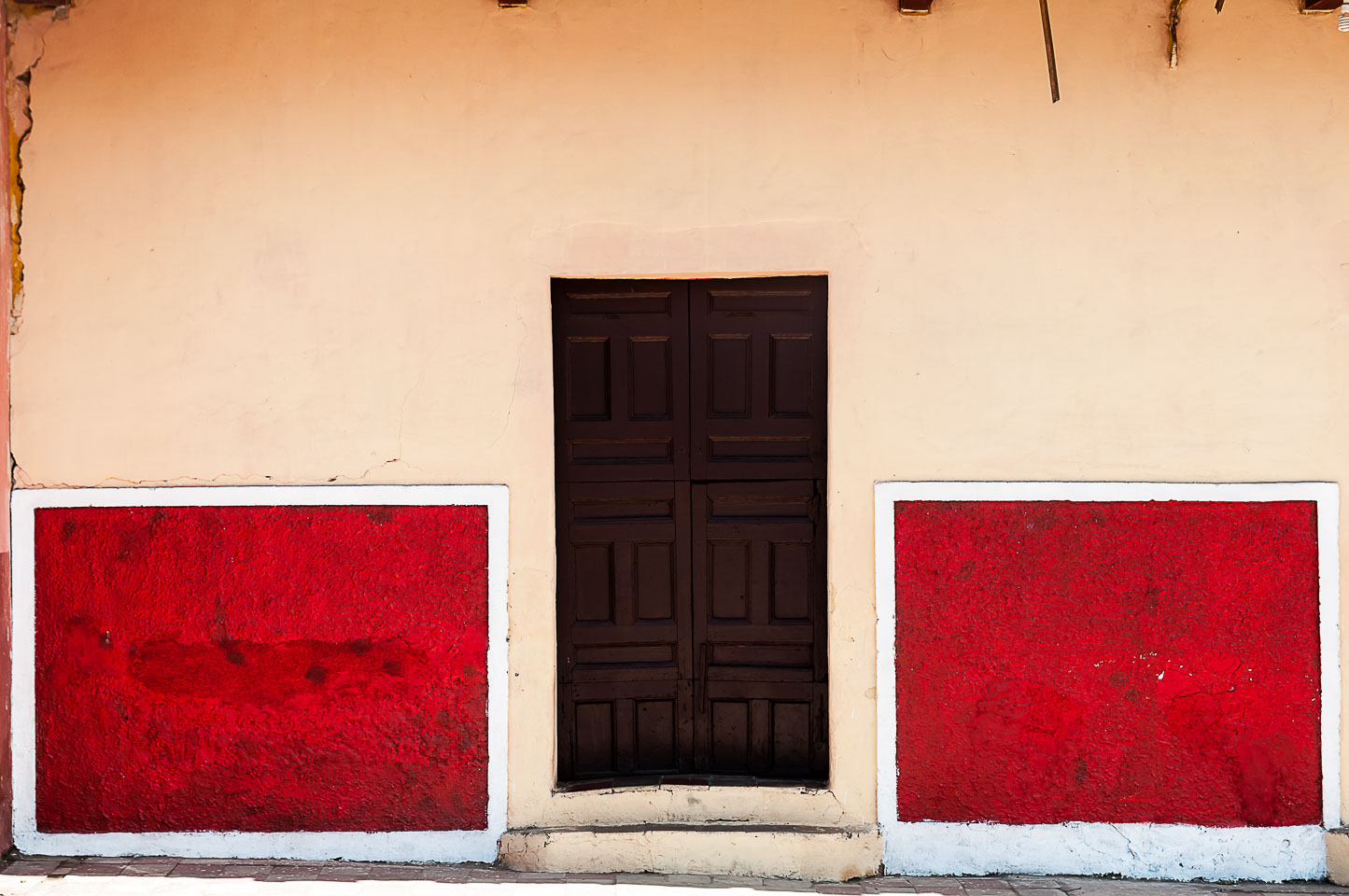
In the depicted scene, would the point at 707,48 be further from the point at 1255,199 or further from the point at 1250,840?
the point at 1250,840

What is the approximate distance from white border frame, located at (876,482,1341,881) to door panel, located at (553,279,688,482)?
87cm

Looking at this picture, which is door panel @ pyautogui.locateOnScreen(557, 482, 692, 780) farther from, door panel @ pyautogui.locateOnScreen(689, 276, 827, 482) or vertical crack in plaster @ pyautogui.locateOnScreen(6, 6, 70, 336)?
vertical crack in plaster @ pyautogui.locateOnScreen(6, 6, 70, 336)

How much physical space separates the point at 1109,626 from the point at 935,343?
124 cm

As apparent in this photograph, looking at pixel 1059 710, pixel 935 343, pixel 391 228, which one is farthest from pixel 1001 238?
pixel 391 228

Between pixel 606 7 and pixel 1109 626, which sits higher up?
pixel 606 7

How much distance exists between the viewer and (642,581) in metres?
3.79

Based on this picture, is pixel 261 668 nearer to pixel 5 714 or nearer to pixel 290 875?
pixel 290 875

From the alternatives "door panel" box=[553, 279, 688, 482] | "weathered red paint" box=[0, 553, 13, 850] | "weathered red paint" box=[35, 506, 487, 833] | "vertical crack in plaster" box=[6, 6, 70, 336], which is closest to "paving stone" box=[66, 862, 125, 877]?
"weathered red paint" box=[35, 506, 487, 833]

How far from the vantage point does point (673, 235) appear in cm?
362

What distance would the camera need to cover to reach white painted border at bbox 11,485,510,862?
11.9 feet

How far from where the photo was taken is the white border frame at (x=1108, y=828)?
3570mm

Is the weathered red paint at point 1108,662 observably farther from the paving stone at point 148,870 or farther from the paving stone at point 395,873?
the paving stone at point 148,870

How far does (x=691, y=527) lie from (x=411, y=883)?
1.63 m

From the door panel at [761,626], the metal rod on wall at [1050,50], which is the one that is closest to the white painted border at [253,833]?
the door panel at [761,626]
